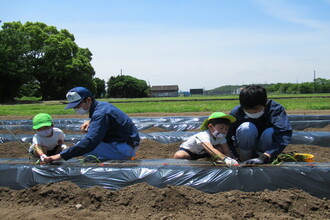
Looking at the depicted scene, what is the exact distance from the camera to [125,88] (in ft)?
192

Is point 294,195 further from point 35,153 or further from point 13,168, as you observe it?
point 35,153

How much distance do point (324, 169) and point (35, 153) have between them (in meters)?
3.54

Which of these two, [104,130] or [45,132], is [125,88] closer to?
[45,132]

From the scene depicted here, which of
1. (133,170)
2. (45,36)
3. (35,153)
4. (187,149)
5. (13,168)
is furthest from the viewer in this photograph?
(45,36)


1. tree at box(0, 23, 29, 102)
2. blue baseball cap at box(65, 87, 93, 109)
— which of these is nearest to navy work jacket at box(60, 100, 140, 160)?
blue baseball cap at box(65, 87, 93, 109)

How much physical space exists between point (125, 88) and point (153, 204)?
56.6 metres

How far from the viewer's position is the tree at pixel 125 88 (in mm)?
58438

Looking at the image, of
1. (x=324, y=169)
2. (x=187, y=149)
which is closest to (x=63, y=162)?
(x=187, y=149)

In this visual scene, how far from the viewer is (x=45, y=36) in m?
37.6

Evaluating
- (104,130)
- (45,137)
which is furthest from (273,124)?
(45,137)

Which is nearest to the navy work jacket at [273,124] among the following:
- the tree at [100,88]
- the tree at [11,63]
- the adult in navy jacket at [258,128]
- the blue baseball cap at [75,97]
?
the adult in navy jacket at [258,128]

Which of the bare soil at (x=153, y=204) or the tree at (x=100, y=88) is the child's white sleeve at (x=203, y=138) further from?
the tree at (x=100, y=88)

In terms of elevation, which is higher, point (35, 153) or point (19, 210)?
point (35, 153)

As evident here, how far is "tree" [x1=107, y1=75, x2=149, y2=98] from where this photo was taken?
58.4 meters
